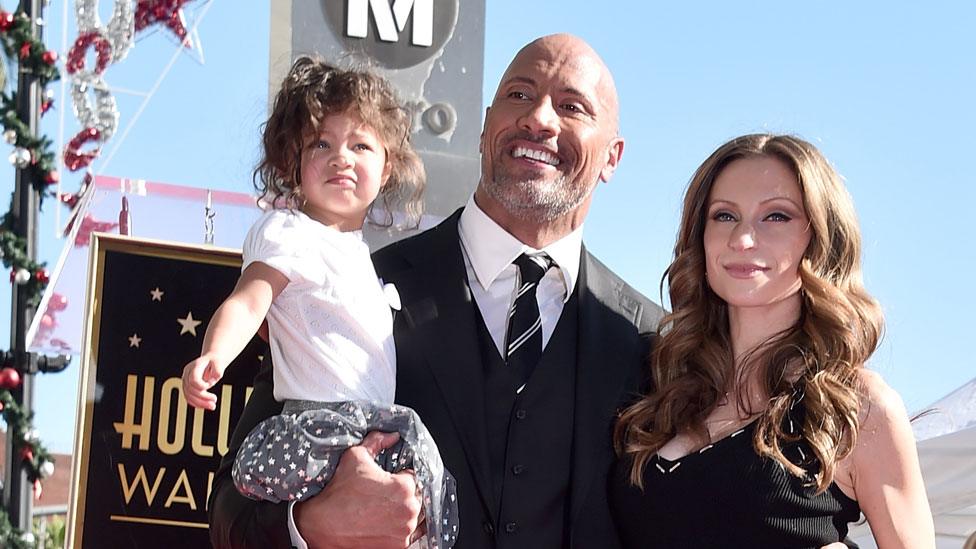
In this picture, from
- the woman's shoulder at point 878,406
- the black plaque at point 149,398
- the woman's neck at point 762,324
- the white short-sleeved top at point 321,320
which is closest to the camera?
the woman's shoulder at point 878,406

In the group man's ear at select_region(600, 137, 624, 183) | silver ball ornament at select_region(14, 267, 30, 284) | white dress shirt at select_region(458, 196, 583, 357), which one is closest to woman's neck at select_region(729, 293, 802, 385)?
white dress shirt at select_region(458, 196, 583, 357)

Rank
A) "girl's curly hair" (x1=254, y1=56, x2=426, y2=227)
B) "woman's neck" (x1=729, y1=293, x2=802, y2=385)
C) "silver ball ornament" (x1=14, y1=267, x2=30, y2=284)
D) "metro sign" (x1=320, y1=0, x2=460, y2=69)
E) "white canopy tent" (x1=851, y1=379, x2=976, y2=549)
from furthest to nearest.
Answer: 1. "silver ball ornament" (x1=14, y1=267, x2=30, y2=284)
2. "white canopy tent" (x1=851, y1=379, x2=976, y2=549)
3. "metro sign" (x1=320, y1=0, x2=460, y2=69)
4. "girl's curly hair" (x1=254, y1=56, x2=426, y2=227)
5. "woman's neck" (x1=729, y1=293, x2=802, y2=385)

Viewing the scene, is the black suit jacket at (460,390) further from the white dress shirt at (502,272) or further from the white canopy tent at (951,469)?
the white canopy tent at (951,469)

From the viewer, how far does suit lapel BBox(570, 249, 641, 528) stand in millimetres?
2672

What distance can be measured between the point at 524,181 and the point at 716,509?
946 millimetres

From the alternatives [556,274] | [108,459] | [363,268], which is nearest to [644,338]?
[556,274]

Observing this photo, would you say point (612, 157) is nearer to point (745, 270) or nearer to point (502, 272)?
point (502, 272)

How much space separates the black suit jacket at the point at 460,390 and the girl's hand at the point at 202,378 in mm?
364

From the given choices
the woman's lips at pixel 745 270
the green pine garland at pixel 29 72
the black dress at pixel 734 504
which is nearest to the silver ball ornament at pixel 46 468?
the green pine garland at pixel 29 72

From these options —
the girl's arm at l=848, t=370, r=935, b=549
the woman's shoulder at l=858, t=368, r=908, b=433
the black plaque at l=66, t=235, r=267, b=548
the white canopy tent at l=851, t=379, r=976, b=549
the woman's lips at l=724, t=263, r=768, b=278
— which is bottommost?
the white canopy tent at l=851, t=379, r=976, b=549

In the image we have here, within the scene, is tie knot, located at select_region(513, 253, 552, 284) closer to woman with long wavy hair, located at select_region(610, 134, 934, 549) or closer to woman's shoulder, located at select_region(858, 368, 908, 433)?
woman with long wavy hair, located at select_region(610, 134, 934, 549)

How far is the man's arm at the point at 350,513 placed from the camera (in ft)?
8.02

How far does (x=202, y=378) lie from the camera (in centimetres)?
234

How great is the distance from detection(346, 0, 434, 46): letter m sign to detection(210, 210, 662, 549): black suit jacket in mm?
2377
